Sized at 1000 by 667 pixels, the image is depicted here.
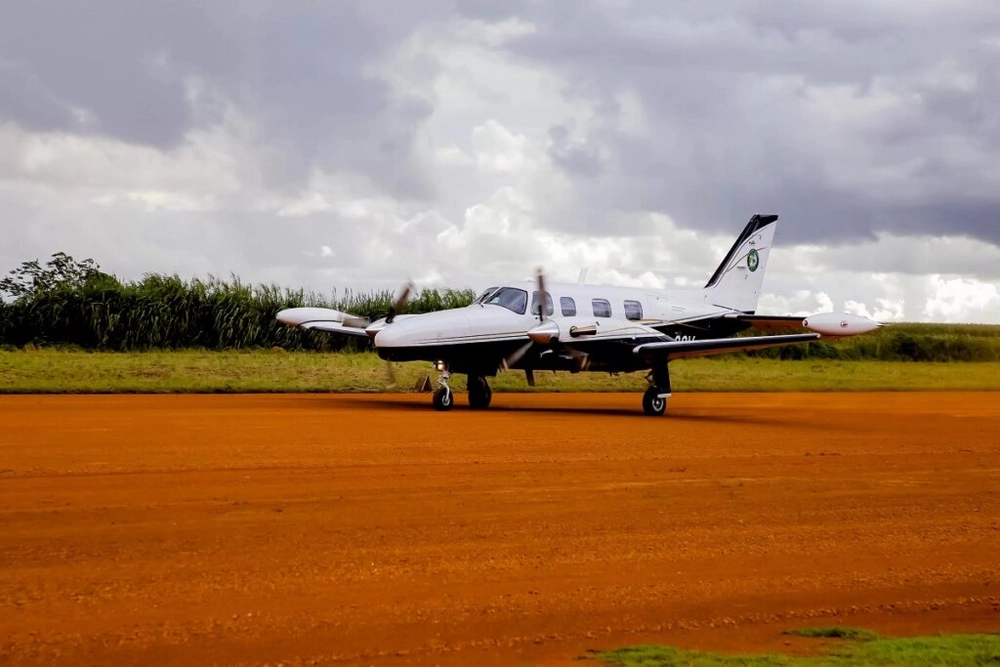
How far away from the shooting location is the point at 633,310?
85.1 feet

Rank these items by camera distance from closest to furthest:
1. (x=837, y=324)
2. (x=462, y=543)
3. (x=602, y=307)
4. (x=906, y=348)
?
(x=462, y=543), (x=837, y=324), (x=602, y=307), (x=906, y=348)

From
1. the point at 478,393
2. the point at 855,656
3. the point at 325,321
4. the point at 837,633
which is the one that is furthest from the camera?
the point at 325,321

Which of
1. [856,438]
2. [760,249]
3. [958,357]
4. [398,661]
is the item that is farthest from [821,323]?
[958,357]

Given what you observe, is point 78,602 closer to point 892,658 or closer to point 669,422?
point 892,658

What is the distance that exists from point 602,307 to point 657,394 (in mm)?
2381

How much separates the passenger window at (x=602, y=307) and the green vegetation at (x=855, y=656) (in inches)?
737

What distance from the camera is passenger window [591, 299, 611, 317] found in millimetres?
25328

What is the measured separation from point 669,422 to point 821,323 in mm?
3624

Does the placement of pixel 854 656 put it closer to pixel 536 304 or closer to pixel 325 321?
pixel 536 304

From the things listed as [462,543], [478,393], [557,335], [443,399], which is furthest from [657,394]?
[462,543]

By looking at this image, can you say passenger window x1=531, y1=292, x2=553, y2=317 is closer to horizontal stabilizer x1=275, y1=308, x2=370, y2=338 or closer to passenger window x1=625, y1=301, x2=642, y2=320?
passenger window x1=625, y1=301, x2=642, y2=320

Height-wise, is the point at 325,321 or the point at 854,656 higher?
the point at 325,321

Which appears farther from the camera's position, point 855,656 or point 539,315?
point 539,315

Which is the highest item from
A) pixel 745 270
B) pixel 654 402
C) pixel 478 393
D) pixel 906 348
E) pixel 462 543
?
pixel 745 270
